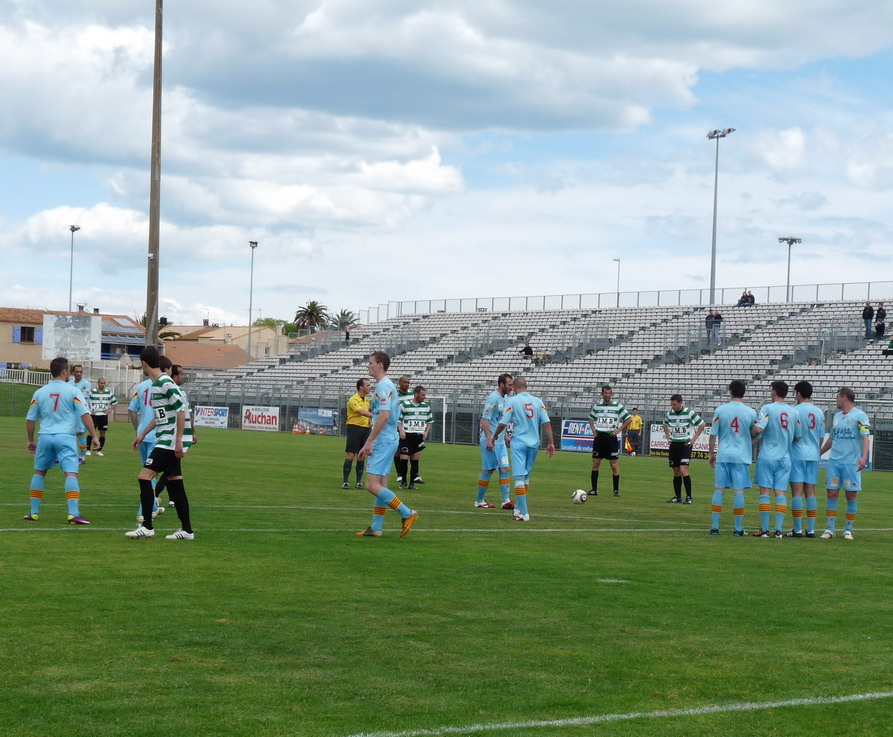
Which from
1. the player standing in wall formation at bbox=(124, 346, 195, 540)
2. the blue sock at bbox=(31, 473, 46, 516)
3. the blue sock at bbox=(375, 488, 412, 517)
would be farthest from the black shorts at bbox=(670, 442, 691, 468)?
the blue sock at bbox=(31, 473, 46, 516)

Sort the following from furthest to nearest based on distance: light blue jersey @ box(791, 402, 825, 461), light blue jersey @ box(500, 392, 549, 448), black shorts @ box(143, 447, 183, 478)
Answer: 1. light blue jersey @ box(500, 392, 549, 448)
2. light blue jersey @ box(791, 402, 825, 461)
3. black shorts @ box(143, 447, 183, 478)

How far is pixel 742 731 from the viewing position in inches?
232

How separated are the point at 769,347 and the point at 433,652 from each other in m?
46.8

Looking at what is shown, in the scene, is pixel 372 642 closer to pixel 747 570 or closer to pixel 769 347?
pixel 747 570

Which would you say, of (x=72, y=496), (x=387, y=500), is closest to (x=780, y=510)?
(x=387, y=500)

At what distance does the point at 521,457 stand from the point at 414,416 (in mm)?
6491

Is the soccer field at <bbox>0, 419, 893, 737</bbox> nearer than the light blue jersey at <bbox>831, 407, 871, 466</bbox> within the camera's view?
Yes

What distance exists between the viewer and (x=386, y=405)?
1327cm

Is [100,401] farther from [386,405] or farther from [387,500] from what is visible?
[386,405]

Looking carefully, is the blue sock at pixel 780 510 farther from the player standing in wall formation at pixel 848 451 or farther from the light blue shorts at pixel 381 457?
the light blue shorts at pixel 381 457

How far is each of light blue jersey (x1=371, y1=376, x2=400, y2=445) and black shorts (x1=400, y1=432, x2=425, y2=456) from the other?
870 cm

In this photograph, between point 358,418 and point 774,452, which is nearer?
point 774,452

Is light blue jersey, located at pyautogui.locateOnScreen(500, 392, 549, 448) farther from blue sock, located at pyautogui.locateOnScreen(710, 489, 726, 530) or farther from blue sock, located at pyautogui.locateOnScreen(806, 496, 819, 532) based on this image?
blue sock, located at pyautogui.locateOnScreen(806, 496, 819, 532)

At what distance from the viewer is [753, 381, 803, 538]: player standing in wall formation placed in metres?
15.5
